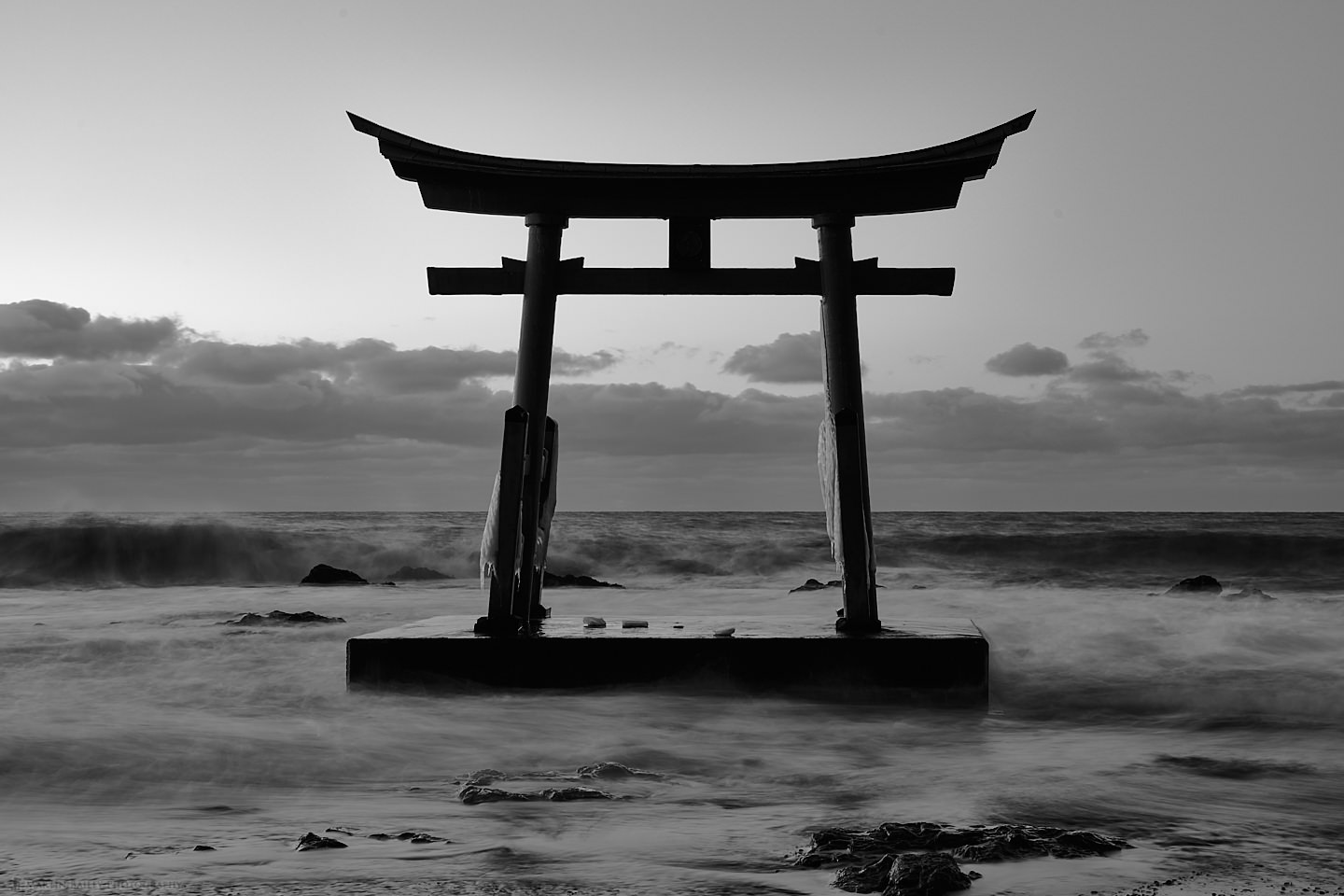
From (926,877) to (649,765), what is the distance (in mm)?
2243

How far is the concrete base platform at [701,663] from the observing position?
631 centimetres

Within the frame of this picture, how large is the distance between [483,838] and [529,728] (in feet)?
6.84

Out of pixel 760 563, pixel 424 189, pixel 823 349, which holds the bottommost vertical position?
pixel 760 563

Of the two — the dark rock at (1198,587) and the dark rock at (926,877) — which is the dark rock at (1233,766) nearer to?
the dark rock at (926,877)

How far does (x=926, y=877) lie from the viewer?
3125 mm

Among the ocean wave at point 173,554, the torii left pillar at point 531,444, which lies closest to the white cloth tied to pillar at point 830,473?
the torii left pillar at point 531,444

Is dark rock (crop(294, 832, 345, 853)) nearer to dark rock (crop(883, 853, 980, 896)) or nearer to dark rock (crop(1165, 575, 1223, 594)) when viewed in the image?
dark rock (crop(883, 853, 980, 896))

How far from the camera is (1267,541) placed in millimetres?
28469

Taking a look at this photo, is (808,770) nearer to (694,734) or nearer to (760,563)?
(694,734)

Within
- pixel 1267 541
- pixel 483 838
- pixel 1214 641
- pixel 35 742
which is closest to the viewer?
pixel 483 838

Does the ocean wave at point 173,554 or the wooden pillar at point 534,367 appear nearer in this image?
the wooden pillar at point 534,367

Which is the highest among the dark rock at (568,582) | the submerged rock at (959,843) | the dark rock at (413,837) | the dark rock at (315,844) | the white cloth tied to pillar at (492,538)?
the white cloth tied to pillar at (492,538)

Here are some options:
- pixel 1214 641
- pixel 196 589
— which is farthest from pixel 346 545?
pixel 1214 641

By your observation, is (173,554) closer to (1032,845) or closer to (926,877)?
(1032,845)
